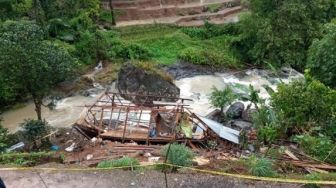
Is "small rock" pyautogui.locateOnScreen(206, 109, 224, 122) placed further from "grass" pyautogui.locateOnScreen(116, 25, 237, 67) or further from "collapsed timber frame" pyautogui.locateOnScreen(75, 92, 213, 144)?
"grass" pyautogui.locateOnScreen(116, 25, 237, 67)

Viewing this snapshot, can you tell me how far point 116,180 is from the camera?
8391 mm

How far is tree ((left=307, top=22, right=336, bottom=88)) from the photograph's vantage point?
13.9 meters

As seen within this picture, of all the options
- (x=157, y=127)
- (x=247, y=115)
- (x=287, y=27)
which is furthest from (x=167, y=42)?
(x=157, y=127)

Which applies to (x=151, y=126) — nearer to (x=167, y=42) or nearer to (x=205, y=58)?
(x=205, y=58)

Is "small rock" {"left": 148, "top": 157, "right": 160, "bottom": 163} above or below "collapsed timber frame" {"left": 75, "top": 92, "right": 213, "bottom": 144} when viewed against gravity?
above

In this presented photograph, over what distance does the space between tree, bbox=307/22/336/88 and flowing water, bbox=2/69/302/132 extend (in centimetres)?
241

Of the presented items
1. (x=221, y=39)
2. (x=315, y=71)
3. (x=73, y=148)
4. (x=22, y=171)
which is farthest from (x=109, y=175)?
(x=221, y=39)

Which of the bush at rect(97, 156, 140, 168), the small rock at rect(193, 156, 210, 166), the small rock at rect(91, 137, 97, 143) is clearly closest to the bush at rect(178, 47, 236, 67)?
the small rock at rect(91, 137, 97, 143)

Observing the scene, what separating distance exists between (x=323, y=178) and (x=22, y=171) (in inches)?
212

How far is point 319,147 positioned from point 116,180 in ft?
14.1

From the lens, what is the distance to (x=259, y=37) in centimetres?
2156

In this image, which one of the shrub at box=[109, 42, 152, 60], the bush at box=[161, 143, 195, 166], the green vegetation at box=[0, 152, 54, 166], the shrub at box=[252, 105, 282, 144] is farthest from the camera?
the shrub at box=[109, 42, 152, 60]

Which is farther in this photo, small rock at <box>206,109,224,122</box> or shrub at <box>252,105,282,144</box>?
small rock at <box>206,109,224,122</box>

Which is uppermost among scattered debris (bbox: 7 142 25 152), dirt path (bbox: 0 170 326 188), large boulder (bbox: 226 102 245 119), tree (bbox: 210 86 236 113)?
dirt path (bbox: 0 170 326 188)
